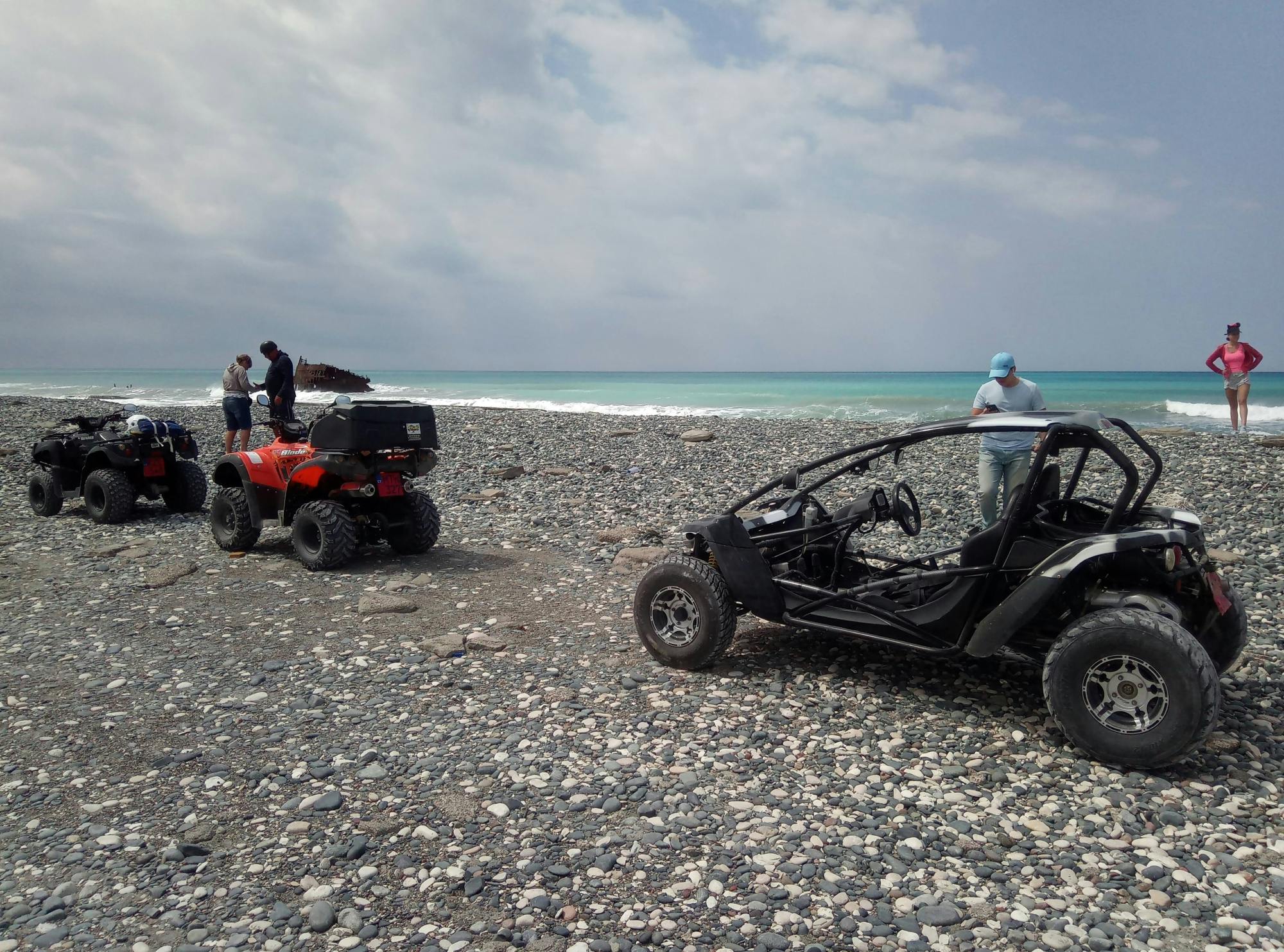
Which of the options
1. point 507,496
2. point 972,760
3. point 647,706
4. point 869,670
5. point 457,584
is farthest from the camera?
point 507,496

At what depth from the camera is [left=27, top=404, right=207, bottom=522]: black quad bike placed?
11430mm

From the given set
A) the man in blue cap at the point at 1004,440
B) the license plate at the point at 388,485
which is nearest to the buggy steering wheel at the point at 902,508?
the man in blue cap at the point at 1004,440

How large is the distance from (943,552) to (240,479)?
304 inches

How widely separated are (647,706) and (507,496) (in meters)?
7.82

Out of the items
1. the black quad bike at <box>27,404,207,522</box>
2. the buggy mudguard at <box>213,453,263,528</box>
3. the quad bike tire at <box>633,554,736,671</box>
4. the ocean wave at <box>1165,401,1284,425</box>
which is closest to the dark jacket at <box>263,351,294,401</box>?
the black quad bike at <box>27,404,207,522</box>

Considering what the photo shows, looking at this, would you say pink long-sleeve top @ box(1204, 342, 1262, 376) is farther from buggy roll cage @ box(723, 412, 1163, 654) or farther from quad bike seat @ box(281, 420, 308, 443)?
quad bike seat @ box(281, 420, 308, 443)

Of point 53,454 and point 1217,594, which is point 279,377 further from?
point 1217,594

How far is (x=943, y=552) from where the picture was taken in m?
5.72

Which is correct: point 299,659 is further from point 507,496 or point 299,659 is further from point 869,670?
point 507,496

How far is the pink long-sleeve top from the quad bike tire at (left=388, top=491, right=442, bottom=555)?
15.0 m

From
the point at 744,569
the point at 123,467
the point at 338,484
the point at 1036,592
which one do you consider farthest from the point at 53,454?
the point at 1036,592

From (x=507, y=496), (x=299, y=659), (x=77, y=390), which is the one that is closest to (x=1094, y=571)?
(x=299, y=659)

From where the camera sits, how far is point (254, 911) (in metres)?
3.27

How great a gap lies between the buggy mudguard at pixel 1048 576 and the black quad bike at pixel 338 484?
19.7 ft
